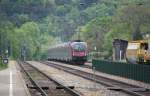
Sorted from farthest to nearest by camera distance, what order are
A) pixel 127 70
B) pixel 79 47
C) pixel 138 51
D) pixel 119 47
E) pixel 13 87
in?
pixel 79 47, pixel 119 47, pixel 138 51, pixel 127 70, pixel 13 87

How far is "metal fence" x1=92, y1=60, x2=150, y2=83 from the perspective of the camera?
38312 millimetres

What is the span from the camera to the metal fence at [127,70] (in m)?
38.3

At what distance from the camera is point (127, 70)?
44.8m

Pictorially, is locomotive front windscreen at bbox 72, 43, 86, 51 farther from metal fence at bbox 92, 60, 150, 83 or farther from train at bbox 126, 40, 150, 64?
train at bbox 126, 40, 150, 64

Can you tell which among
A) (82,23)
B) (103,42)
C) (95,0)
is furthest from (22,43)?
(103,42)

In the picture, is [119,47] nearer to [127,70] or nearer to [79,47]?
[79,47]

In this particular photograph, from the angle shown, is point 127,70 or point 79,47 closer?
point 127,70

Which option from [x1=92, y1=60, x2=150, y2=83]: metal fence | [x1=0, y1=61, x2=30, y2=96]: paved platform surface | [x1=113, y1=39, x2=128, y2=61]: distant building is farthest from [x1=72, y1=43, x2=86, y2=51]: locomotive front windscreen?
[x1=0, y1=61, x2=30, y2=96]: paved platform surface

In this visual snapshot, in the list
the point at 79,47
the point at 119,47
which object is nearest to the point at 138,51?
the point at 119,47

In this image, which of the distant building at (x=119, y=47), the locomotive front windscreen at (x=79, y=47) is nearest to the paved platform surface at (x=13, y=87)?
the distant building at (x=119, y=47)

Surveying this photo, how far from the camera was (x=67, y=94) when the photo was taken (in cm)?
2803

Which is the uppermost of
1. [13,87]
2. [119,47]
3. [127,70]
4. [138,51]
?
[119,47]

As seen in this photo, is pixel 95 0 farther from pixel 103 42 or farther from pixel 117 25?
pixel 117 25

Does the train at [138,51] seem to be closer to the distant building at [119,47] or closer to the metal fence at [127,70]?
the metal fence at [127,70]
